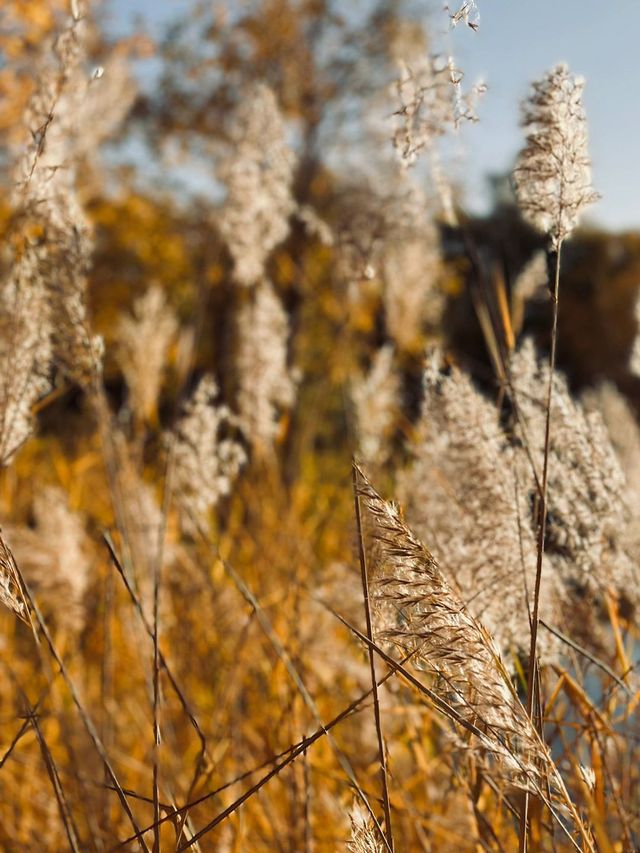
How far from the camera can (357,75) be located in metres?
8.07

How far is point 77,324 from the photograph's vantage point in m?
0.82

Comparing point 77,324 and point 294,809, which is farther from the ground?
point 77,324

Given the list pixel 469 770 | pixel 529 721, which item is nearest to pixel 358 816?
pixel 529 721

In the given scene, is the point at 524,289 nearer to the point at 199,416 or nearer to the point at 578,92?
the point at 199,416

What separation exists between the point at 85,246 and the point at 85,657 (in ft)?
4.88

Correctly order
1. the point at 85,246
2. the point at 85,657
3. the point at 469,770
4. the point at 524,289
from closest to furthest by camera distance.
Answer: the point at 469,770, the point at 85,246, the point at 524,289, the point at 85,657

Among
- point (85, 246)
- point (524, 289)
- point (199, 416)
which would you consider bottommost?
point (199, 416)

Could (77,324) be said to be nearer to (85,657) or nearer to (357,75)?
(85,657)

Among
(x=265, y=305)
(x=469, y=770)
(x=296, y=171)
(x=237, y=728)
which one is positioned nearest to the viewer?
(x=469, y=770)

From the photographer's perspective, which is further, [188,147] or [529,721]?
[188,147]

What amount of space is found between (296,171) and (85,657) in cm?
670

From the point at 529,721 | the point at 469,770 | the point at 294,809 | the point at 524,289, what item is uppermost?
the point at 524,289

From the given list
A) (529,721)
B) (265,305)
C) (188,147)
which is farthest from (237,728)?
(188,147)

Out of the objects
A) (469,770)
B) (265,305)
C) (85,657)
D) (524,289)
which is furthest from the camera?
(85,657)
